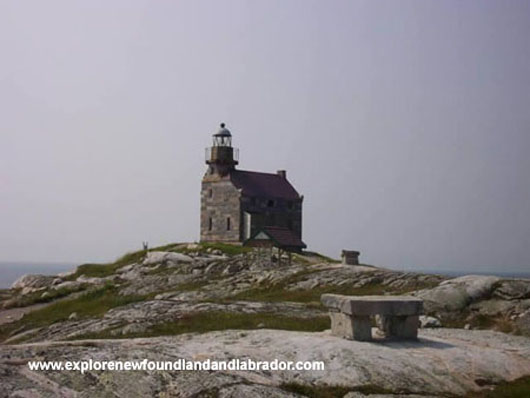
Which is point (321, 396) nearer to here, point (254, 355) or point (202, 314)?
point (254, 355)

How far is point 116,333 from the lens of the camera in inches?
793

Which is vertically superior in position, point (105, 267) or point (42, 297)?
point (105, 267)

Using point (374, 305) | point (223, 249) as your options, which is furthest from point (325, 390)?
point (223, 249)

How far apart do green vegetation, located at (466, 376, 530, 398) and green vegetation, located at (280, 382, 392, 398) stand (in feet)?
6.94

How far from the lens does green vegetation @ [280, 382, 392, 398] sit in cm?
1434

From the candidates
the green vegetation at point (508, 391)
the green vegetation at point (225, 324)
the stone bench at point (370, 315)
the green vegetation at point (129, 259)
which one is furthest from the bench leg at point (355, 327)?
the green vegetation at point (129, 259)

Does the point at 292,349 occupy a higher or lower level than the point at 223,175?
lower

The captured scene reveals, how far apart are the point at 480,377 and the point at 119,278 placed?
30348 millimetres

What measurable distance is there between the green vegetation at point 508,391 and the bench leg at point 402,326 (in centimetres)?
315

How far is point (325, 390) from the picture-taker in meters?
14.5

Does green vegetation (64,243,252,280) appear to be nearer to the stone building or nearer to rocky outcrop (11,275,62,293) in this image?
rocky outcrop (11,275,62,293)

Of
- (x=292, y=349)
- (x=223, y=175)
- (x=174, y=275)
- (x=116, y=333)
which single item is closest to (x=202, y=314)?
(x=116, y=333)

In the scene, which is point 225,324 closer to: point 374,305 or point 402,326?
point 374,305

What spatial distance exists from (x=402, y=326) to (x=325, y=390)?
475 cm
